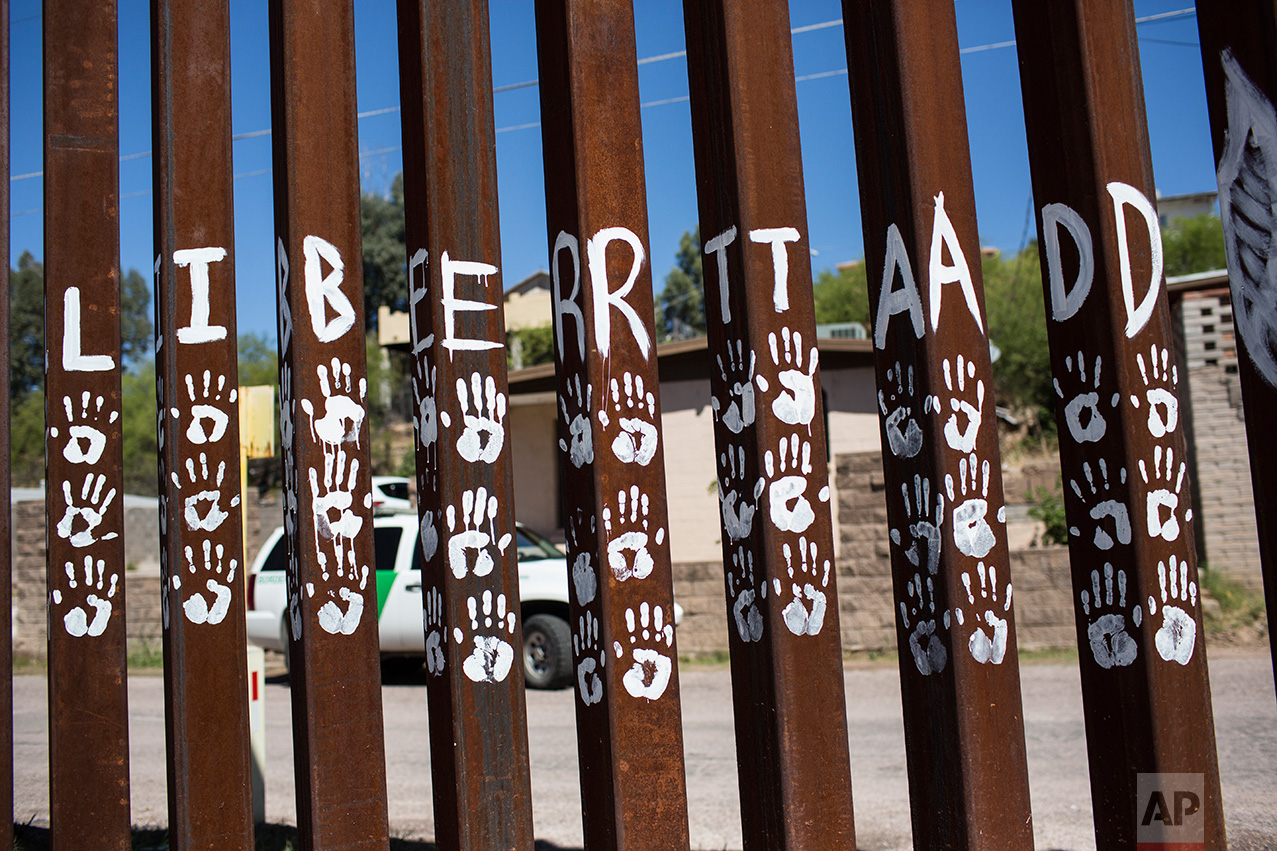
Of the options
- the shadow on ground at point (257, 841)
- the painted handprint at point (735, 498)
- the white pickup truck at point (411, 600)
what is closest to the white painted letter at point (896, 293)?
the painted handprint at point (735, 498)

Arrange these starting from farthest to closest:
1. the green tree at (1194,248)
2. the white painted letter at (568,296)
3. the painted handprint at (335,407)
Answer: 1. the green tree at (1194,248)
2. the painted handprint at (335,407)
3. the white painted letter at (568,296)

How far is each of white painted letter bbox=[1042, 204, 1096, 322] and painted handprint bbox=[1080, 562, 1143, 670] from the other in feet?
2.04

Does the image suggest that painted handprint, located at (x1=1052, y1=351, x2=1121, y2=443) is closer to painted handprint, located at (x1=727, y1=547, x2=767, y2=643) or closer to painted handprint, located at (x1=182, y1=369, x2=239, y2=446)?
painted handprint, located at (x1=727, y1=547, x2=767, y2=643)

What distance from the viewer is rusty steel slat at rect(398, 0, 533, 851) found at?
2.32 metres

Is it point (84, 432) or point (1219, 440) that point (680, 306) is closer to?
point (1219, 440)

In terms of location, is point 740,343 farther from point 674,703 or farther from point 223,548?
point 223,548

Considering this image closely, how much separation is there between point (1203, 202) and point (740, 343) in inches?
2105

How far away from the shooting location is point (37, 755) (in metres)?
7.57

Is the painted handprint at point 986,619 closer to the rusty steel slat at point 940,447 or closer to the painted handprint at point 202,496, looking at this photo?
the rusty steel slat at point 940,447

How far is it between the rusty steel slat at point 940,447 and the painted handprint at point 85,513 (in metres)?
2.28

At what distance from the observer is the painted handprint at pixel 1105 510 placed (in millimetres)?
2117

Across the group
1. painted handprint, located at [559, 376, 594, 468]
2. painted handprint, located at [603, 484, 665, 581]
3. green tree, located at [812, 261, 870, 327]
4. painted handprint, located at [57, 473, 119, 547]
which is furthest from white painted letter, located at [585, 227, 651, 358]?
green tree, located at [812, 261, 870, 327]

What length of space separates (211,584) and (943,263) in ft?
6.91

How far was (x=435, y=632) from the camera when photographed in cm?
239
